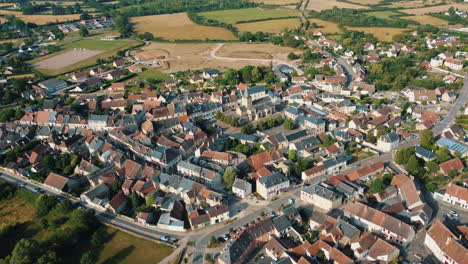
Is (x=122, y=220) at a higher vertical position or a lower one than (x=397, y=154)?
lower

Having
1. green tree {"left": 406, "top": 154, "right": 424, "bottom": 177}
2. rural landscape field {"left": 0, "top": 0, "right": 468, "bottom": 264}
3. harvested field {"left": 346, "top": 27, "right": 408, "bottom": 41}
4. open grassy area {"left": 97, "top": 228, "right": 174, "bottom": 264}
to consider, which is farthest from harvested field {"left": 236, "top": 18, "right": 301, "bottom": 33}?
open grassy area {"left": 97, "top": 228, "right": 174, "bottom": 264}

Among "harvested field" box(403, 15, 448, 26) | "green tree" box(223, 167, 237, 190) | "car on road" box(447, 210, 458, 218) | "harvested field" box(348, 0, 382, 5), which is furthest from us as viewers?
"harvested field" box(348, 0, 382, 5)

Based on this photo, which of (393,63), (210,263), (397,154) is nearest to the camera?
(210,263)

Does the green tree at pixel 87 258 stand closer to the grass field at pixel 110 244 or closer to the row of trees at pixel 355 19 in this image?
the grass field at pixel 110 244

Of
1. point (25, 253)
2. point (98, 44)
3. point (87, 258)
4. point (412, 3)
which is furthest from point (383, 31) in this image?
point (25, 253)

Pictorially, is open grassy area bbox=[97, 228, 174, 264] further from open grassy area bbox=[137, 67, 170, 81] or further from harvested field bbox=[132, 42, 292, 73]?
harvested field bbox=[132, 42, 292, 73]

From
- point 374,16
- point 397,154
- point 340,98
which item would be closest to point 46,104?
point 340,98

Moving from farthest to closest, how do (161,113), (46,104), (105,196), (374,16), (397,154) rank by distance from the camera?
(374,16) → (46,104) → (161,113) → (397,154) → (105,196)

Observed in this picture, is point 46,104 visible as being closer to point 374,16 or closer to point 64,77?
point 64,77
